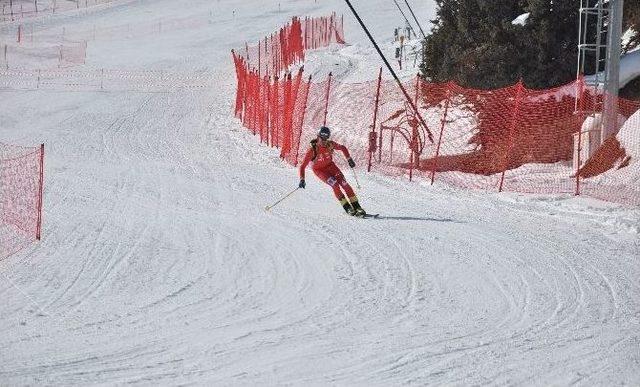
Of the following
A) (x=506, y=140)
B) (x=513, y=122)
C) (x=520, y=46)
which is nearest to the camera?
(x=513, y=122)

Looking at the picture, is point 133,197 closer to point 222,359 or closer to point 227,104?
point 222,359

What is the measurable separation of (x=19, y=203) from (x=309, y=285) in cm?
797

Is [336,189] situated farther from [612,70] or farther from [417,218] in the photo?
[612,70]

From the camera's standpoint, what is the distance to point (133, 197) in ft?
59.0

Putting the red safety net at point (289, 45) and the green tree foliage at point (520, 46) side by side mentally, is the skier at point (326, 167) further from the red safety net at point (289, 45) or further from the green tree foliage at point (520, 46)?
the red safety net at point (289, 45)

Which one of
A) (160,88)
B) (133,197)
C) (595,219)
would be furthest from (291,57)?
(595,219)

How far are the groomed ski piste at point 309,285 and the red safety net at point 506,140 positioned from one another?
3.44 feet

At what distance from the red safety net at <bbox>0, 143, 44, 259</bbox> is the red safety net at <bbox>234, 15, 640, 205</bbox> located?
635cm

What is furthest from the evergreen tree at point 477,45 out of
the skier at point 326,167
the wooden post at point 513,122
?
the skier at point 326,167

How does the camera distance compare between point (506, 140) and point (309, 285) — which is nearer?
point (309, 285)

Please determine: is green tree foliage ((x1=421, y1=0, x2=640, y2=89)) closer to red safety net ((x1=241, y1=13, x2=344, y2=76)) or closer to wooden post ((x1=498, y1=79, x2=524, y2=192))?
wooden post ((x1=498, y1=79, x2=524, y2=192))

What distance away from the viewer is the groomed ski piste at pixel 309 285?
8.11m

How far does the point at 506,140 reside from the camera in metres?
19.4

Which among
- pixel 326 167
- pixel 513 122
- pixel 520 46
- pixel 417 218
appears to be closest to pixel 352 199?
pixel 326 167
